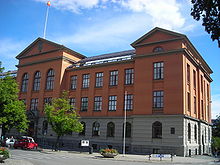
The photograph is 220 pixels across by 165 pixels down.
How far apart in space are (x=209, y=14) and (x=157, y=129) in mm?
26765

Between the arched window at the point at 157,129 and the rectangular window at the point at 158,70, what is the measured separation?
22.9 feet

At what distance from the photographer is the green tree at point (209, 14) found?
1209 cm

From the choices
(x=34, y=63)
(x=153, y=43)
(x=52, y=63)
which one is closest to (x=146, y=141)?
(x=153, y=43)

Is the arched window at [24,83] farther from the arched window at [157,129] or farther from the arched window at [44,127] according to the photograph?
the arched window at [157,129]

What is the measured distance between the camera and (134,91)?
132 feet

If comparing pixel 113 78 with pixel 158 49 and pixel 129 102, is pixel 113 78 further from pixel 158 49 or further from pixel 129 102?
pixel 158 49

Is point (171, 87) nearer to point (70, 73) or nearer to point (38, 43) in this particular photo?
point (70, 73)

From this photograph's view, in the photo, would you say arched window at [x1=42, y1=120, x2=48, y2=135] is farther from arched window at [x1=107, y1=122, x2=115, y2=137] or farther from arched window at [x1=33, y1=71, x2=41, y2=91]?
arched window at [x1=107, y1=122, x2=115, y2=137]

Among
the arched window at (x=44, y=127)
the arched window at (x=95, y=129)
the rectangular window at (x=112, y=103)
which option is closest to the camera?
the rectangular window at (x=112, y=103)

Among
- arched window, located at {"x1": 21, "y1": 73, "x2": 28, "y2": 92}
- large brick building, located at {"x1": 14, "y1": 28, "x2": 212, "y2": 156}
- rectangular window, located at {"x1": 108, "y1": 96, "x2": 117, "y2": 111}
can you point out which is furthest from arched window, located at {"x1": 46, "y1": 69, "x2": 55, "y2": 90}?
rectangular window, located at {"x1": 108, "y1": 96, "x2": 117, "y2": 111}

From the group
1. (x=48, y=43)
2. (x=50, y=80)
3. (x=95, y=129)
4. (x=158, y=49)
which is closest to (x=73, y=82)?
(x=50, y=80)

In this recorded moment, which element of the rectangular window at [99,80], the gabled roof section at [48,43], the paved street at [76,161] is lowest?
the paved street at [76,161]

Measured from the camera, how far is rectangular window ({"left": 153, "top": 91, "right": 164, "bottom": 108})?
37784mm

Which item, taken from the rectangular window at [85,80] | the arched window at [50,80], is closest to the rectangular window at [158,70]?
the rectangular window at [85,80]
